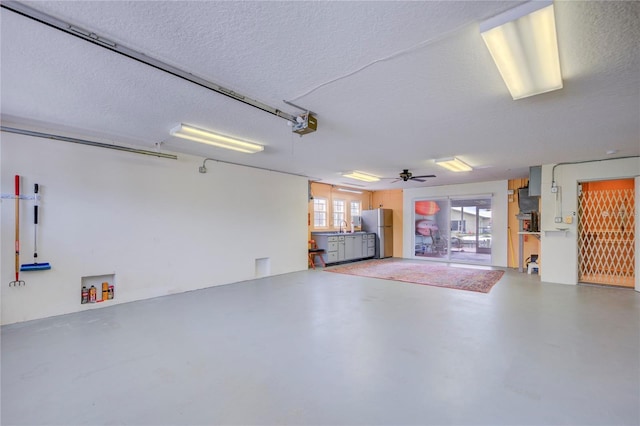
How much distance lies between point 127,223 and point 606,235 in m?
9.08

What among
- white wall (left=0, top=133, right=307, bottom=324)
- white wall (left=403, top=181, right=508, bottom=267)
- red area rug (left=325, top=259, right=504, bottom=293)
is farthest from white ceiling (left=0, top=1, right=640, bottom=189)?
white wall (left=403, top=181, right=508, bottom=267)

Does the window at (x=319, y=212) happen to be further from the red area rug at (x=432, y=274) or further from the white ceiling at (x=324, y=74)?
the white ceiling at (x=324, y=74)

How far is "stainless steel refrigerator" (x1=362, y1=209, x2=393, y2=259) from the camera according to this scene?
30.6 feet

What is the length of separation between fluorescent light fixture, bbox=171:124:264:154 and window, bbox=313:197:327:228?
4.15m

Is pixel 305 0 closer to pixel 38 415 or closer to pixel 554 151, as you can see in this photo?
pixel 38 415

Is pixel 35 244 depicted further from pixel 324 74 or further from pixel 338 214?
pixel 338 214

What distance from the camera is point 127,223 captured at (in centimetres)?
423

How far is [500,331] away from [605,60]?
261 cm

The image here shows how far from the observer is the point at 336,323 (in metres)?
3.33

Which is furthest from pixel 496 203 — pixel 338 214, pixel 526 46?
pixel 526 46

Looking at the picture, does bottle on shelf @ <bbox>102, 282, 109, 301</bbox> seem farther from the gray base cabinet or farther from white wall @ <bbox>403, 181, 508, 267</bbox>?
white wall @ <bbox>403, 181, 508, 267</bbox>

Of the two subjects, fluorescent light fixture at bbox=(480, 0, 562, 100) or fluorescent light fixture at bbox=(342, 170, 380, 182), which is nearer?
fluorescent light fixture at bbox=(480, 0, 562, 100)

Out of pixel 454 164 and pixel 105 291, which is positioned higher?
pixel 454 164

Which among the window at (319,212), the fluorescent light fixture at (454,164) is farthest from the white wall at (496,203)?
the window at (319,212)
